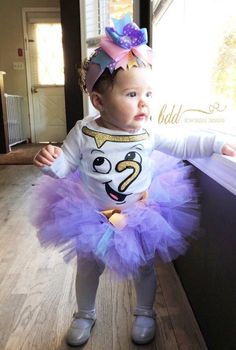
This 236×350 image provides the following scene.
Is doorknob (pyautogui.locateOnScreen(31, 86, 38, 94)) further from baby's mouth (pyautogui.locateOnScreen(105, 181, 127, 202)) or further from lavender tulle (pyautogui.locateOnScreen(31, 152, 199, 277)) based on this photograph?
baby's mouth (pyautogui.locateOnScreen(105, 181, 127, 202))

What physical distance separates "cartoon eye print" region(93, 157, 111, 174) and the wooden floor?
11.5 inches

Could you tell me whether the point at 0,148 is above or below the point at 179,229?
below

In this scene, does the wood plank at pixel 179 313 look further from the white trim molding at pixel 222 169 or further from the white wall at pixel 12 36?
the white wall at pixel 12 36

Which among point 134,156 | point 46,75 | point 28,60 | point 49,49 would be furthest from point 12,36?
point 134,156

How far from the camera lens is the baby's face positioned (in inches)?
35.1

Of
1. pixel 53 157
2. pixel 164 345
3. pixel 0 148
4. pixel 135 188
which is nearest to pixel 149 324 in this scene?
pixel 164 345

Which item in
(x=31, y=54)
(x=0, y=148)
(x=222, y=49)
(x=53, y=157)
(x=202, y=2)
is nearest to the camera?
(x=53, y=157)

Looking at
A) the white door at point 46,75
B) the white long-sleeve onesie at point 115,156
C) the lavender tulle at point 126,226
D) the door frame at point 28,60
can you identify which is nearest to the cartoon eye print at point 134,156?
the white long-sleeve onesie at point 115,156

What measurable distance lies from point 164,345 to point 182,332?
0.08m

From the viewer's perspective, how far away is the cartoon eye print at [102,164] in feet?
3.17

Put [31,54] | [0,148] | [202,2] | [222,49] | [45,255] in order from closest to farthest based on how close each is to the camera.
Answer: [222,49]
[202,2]
[45,255]
[0,148]
[31,54]

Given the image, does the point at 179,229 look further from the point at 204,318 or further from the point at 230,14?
→ the point at 230,14

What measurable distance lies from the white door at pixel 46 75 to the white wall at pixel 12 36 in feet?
0.50

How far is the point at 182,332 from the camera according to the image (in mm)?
1130
